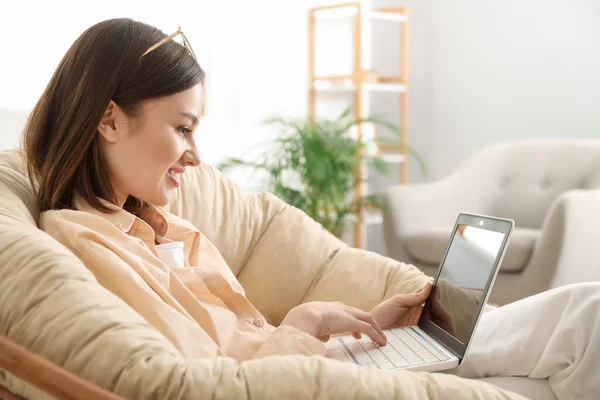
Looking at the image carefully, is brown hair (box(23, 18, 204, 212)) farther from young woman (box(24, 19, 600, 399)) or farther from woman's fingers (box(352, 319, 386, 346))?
woman's fingers (box(352, 319, 386, 346))

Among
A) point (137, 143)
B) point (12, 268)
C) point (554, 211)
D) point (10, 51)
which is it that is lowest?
point (554, 211)

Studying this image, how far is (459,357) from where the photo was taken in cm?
116

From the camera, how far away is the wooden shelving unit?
4.08m

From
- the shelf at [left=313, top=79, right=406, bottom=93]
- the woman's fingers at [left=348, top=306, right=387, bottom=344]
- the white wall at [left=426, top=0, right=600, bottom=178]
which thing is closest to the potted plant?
the shelf at [left=313, top=79, right=406, bottom=93]

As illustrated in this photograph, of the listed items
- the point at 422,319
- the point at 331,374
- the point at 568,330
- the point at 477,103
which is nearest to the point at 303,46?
the point at 477,103

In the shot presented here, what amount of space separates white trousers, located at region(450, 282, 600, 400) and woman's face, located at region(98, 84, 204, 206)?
597 millimetres

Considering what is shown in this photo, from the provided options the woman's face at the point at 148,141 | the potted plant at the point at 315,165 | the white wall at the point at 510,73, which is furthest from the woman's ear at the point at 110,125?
the white wall at the point at 510,73

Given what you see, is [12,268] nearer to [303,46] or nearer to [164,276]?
[164,276]

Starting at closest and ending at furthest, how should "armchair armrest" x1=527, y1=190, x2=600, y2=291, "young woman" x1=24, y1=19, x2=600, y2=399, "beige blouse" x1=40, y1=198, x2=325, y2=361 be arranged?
"beige blouse" x1=40, y1=198, x2=325, y2=361 < "young woman" x1=24, y1=19, x2=600, y2=399 < "armchair armrest" x1=527, y1=190, x2=600, y2=291

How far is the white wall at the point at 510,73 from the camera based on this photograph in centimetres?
435

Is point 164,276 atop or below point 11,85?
below

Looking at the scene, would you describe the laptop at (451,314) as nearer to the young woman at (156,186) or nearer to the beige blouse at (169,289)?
the young woman at (156,186)

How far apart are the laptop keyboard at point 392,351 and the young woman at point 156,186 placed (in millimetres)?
30

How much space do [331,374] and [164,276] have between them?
409 millimetres
